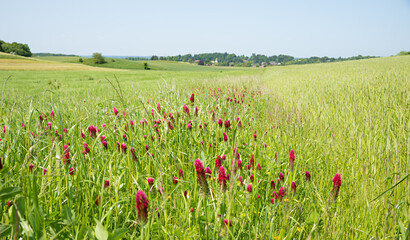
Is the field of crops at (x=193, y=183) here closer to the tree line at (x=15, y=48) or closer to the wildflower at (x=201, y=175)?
the wildflower at (x=201, y=175)

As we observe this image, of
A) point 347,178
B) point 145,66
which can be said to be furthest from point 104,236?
point 145,66

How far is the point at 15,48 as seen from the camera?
8500 cm

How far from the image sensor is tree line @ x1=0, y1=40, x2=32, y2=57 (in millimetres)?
83581

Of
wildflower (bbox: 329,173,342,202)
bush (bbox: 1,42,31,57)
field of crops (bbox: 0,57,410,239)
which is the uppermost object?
bush (bbox: 1,42,31,57)

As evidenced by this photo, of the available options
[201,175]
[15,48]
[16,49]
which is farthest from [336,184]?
[15,48]

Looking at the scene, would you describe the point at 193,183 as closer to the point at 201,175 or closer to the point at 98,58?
the point at 201,175

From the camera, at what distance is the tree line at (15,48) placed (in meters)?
83.6

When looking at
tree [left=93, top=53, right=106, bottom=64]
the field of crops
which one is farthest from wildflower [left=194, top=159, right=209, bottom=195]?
tree [left=93, top=53, right=106, bottom=64]

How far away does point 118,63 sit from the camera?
7788cm

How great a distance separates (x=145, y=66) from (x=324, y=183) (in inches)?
3031

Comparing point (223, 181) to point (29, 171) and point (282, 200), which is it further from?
point (29, 171)

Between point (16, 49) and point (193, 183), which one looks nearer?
point (193, 183)

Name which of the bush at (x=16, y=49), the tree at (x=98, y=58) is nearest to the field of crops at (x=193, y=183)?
the tree at (x=98, y=58)

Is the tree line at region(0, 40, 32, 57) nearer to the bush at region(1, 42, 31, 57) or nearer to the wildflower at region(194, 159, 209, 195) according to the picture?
the bush at region(1, 42, 31, 57)
